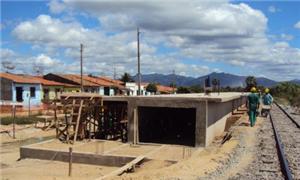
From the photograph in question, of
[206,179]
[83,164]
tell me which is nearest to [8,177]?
[83,164]

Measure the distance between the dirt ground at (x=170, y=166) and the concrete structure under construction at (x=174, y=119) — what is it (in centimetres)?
96

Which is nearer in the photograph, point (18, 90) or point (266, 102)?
point (266, 102)

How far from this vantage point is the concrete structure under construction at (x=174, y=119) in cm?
1758

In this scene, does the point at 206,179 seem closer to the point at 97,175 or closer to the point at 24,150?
the point at 97,175

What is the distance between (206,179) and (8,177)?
7.23 metres

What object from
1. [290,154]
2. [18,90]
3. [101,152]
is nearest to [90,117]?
[101,152]

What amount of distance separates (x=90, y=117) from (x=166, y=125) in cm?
534

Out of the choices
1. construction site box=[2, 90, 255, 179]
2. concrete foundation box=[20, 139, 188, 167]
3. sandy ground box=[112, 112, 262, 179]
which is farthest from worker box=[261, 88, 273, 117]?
sandy ground box=[112, 112, 262, 179]

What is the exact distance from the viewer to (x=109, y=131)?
71.6ft

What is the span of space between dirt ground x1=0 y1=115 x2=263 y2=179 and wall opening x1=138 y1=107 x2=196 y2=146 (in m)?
2.83

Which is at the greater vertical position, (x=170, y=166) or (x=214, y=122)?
(x=214, y=122)

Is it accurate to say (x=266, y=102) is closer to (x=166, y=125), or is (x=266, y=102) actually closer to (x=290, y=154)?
(x=166, y=125)

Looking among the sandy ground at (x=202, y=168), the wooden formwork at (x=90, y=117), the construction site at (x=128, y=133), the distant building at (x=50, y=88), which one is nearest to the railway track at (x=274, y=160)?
the sandy ground at (x=202, y=168)

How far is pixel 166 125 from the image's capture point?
24.4 metres
